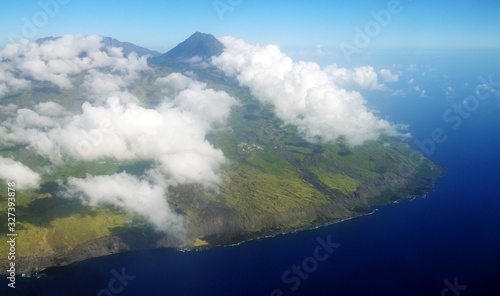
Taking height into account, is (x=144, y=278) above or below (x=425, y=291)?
above

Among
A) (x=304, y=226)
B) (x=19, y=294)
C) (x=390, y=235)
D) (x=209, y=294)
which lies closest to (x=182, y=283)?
(x=209, y=294)

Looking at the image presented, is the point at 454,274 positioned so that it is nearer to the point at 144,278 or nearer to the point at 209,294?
the point at 209,294

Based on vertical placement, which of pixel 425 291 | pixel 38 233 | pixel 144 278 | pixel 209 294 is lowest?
pixel 425 291

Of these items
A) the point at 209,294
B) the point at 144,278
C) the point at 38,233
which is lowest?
the point at 209,294

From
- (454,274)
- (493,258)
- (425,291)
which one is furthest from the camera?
(493,258)

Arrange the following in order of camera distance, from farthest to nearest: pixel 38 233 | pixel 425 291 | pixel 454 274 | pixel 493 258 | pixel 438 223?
1. pixel 438 223
2. pixel 38 233
3. pixel 493 258
4. pixel 454 274
5. pixel 425 291

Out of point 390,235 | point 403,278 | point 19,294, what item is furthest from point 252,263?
point 19,294

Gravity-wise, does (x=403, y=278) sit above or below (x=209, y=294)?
below

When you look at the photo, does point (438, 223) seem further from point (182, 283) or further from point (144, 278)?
point (144, 278)

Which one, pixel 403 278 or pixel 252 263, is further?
pixel 252 263
